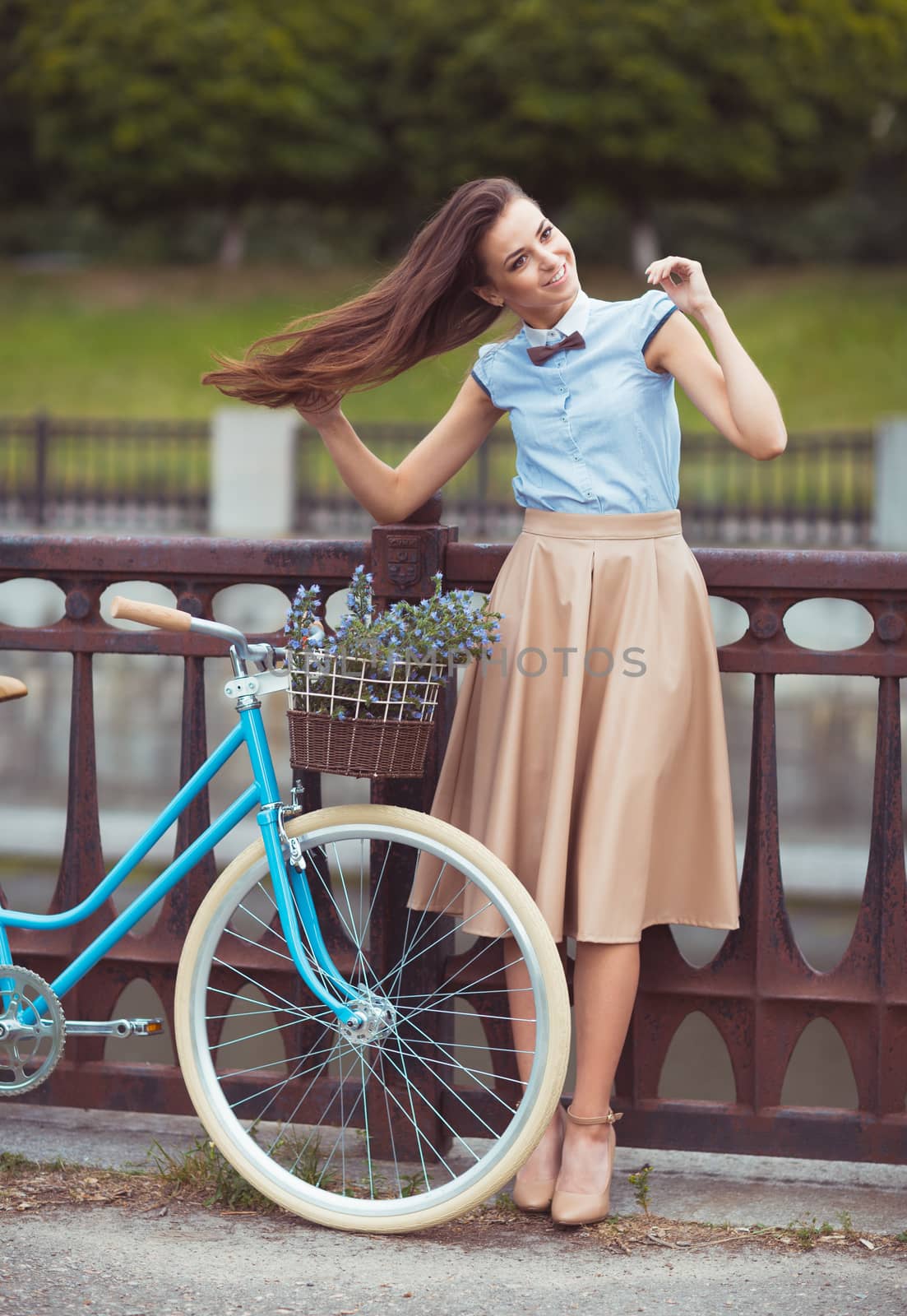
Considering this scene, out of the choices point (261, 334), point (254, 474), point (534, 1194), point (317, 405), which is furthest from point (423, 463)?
point (261, 334)

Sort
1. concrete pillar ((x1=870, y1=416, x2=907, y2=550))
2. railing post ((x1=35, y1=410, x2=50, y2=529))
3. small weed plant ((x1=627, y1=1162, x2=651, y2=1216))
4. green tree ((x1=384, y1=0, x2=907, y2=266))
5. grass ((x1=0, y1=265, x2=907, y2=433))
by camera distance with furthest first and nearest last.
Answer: green tree ((x1=384, y1=0, x2=907, y2=266)), grass ((x1=0, y1=265, x2=907, y2=433)), railing post ((x1=35, y1=410, x2=50, y2=529)), concrete pillar ((x1=870, y1=416, x2=907, y2=550)), small weed plant ((x1=627, y1=1162, x2=651, y2=1216))

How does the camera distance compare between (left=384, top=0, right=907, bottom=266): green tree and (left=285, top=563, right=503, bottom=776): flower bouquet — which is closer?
(left=285, top=563, right=503, bottom=776): flower bouquet

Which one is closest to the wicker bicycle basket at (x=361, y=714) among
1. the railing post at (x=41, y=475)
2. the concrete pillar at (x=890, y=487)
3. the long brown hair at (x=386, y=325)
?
the long brown hair at (x=386, y=325)

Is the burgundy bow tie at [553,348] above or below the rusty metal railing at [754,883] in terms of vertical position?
above

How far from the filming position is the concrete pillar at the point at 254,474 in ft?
58.8

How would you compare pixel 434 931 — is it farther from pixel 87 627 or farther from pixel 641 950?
pixel 87 627

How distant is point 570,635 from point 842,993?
3.21 ft

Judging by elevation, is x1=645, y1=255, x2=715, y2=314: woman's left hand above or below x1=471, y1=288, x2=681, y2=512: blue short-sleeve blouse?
above

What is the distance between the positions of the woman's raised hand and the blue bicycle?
47 cm

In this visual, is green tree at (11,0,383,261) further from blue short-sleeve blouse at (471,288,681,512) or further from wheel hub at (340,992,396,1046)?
wheel hub at (340,992,396,1046)

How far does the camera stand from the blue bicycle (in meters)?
2.92

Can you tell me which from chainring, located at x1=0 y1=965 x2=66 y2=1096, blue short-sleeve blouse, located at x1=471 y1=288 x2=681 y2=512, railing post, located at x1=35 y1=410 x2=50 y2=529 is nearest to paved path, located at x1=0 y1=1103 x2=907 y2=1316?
chainring, located at x1=0 y1=965 x2=66 y2=1096

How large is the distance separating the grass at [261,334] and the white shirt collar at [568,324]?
22.4 meters

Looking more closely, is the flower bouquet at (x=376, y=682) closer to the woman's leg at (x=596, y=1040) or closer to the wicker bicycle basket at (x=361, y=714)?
the wicker bicycle basket at (x=361, y=714)
